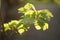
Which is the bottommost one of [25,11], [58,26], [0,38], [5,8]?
[0,38]

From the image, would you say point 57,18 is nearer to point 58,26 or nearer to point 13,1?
point 58,26

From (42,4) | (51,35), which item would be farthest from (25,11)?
(51,35)

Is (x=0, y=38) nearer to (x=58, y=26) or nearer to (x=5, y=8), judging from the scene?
(x=5, y=8)

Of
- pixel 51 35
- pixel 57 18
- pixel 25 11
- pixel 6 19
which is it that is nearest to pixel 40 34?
pixel 51 35

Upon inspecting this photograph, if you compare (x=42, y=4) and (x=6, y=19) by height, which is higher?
(x=42, y=4)

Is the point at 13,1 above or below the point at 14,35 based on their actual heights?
above

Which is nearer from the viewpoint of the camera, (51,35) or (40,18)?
(40,18)

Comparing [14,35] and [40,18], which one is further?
[14,35]

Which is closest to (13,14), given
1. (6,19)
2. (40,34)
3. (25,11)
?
(6,19)
